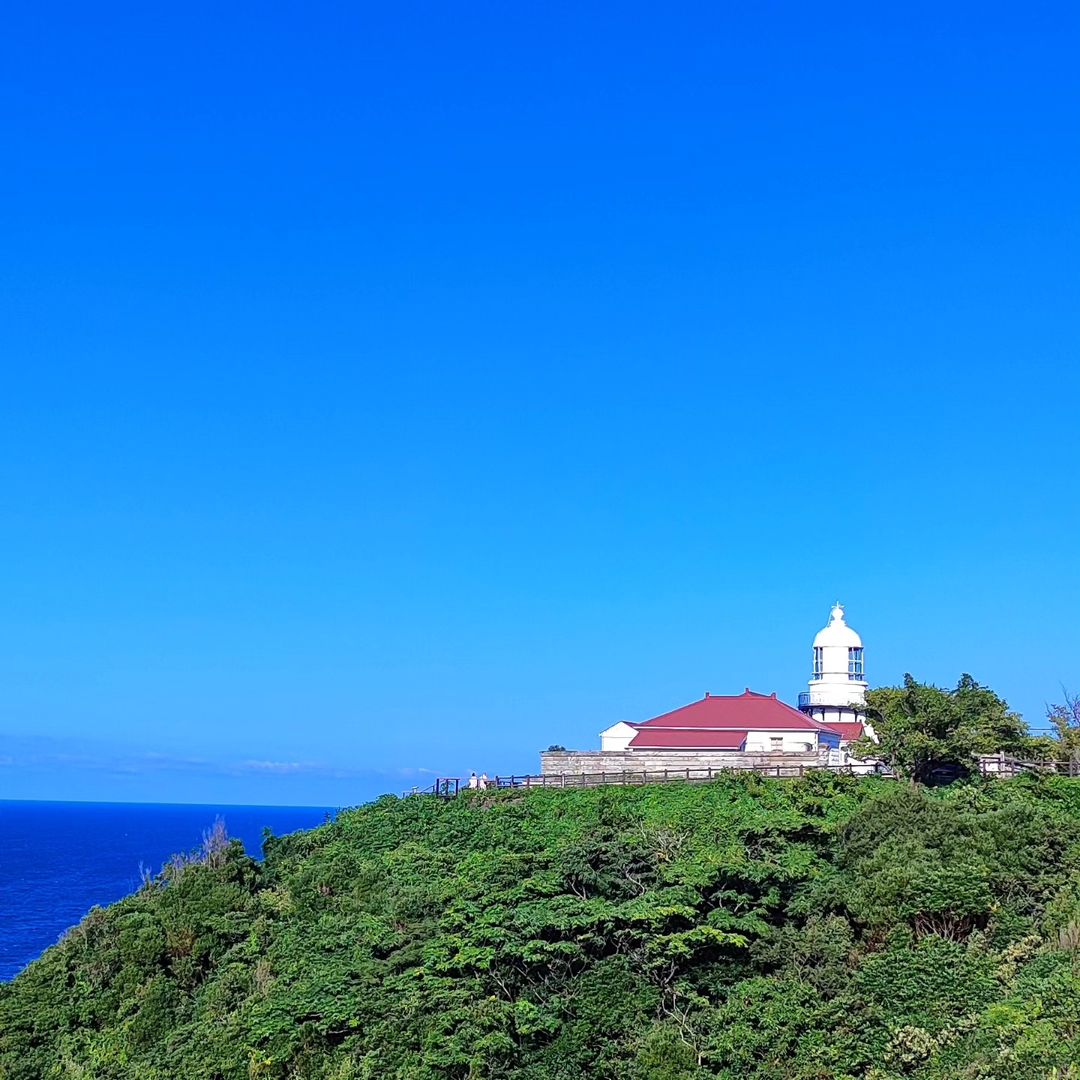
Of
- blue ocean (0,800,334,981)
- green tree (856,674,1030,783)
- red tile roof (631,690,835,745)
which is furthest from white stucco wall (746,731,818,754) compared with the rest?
blue ocean (0,800,334,981)

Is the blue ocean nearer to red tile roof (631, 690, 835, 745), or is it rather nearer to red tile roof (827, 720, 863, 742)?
red tile roof (631, 690, 835, 745)

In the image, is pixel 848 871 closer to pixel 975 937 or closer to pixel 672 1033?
pixel 975 937

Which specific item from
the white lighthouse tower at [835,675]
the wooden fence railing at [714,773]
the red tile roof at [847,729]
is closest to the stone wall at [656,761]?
the wooden fence railing at [714,773]

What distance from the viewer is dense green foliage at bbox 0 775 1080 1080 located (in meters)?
21.4

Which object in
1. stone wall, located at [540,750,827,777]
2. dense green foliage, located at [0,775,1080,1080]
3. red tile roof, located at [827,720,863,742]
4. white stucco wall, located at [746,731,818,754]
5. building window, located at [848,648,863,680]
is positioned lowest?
dense green foliage, located at [0,775,1080,1080]

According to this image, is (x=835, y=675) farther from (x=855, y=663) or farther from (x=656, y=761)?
(x=656, y=761)

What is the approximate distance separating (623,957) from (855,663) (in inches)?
1479

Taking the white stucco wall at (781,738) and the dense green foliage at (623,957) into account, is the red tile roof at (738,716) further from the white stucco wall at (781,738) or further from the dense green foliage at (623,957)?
the dense green foliage at (623,957)

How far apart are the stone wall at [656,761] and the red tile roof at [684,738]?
5550 mm

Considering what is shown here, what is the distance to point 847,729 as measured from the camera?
53938mm

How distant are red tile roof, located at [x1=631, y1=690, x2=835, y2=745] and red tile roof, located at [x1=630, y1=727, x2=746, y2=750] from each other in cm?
44

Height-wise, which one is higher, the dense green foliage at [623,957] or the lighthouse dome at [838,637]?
the lighthouse dome at [838,637]

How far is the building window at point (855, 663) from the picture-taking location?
58.6 metres

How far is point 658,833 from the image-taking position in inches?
1115
